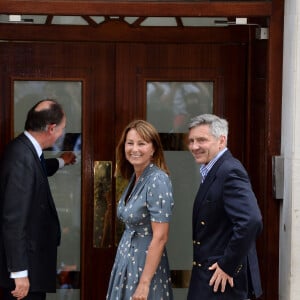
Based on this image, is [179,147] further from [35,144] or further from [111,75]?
[35,144]

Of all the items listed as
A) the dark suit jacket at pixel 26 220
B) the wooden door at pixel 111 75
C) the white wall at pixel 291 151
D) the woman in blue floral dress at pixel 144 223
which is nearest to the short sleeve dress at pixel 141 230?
the woman in blue floral dress at pixel 144 223

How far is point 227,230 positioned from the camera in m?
4.07

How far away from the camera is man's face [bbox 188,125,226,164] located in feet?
13.8

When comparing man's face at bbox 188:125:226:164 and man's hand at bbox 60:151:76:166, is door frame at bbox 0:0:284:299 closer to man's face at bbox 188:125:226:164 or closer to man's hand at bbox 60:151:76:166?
man's face at bbox 188:125:226:164

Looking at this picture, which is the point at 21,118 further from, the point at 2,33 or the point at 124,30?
the point at 124,30

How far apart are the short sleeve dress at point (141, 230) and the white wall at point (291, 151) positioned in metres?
0.74

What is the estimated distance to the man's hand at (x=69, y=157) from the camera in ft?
17.1

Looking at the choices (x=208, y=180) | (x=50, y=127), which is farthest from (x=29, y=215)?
(x=208, y=180)

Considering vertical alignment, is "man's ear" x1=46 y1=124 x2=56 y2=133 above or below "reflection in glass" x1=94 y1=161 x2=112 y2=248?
above

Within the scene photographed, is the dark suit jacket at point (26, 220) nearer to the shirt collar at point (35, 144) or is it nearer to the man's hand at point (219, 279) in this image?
the shirt collar at point (35, 144)

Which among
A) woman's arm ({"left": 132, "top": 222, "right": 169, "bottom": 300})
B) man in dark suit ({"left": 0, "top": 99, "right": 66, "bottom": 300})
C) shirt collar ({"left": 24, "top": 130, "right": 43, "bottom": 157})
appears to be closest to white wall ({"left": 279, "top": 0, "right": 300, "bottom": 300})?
woman's arm ({"left": 132, "top": 222, "right": 169, "bottom": 300})

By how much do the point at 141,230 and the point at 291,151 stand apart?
38.6 inches

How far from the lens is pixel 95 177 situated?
5.18 metres

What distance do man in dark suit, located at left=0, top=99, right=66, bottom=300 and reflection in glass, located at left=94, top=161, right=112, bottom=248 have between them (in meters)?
0.55
